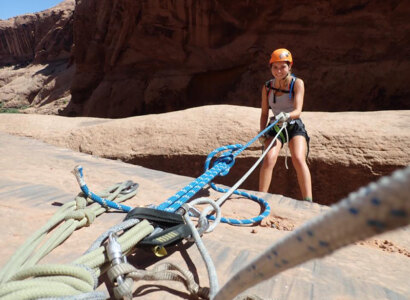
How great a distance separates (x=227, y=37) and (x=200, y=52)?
88 centimetres

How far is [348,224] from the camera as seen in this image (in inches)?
10.4

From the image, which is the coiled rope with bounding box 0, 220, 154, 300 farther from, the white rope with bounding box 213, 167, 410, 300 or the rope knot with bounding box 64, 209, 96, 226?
the white rope with bounding box 213, 167, 410, 300

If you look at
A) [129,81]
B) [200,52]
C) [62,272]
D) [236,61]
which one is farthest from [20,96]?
[62,272]

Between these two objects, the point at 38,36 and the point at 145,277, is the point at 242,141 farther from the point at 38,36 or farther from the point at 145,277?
the point at 38,36

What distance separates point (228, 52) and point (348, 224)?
8.44 m

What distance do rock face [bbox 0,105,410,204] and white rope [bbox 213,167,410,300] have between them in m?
2.61

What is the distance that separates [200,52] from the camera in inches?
334

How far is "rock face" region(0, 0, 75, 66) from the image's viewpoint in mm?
17281

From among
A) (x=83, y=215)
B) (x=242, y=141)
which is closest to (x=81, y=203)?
(x=83, y=215)

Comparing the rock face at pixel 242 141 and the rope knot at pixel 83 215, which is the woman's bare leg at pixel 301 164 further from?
the rope knot at pixel 83 215

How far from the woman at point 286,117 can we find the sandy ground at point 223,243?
2.24 feet

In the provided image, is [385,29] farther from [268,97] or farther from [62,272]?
[62,272]

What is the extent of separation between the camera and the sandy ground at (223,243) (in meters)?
0.75

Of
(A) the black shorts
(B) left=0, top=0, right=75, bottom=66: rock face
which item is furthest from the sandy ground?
(B) left=0, top=0, right=75, bottom=66: rock face
